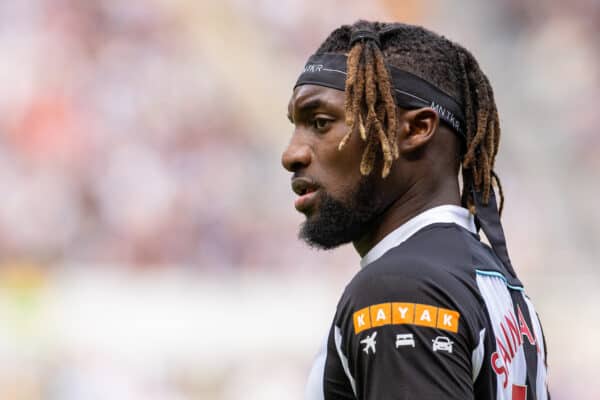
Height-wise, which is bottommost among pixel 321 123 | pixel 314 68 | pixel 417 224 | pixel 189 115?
pixel 417 224

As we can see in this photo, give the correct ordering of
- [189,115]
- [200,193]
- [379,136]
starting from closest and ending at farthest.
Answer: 1. [379,136]
2. [200,193]
3. [189,115]

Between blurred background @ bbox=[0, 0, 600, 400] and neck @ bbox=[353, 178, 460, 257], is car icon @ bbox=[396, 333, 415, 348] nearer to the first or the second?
neck @ bbox=[353, 178, 460, 257]

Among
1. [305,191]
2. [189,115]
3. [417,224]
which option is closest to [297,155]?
[305,191]

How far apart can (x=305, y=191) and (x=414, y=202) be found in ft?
0.78

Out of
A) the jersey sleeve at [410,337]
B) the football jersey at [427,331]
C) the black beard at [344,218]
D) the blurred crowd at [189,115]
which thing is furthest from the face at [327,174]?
the blurred crowd at [189,115]

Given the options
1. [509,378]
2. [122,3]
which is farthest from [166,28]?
[509,378]

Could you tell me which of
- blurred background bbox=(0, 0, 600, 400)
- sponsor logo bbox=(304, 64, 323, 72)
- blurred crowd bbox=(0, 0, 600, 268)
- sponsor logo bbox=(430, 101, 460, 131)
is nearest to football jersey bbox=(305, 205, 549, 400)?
sponsor logo bbox=(430, 101, 460, 131)

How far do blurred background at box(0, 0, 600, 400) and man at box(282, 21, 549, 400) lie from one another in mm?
3459

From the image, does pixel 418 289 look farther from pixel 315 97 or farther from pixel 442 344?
pixel 315 97

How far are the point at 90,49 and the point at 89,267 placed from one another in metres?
1.29

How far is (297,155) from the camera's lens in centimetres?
193

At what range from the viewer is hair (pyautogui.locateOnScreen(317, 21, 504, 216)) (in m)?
1.82

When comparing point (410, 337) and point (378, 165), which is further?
point (378, 165)

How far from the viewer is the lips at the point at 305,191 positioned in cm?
193
